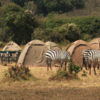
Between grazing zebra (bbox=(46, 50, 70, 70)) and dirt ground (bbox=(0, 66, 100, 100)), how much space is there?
356cm

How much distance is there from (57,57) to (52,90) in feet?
24.7

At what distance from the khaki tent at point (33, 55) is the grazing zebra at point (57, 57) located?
3.45 feet

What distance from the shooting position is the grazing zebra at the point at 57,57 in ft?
64.3

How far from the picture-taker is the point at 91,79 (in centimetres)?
1591

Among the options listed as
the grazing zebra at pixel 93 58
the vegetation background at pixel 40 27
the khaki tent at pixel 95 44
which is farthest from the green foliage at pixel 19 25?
the grazing zebra at pixel 93 58

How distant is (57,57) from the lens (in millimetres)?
20000

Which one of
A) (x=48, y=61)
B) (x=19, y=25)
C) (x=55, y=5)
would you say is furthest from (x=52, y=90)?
(x=55, y=5)

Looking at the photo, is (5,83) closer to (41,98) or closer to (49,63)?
(41,98)

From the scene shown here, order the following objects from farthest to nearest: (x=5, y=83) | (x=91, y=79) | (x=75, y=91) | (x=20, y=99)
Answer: (x=91, y=79) < (x=5, y=83) < (x=75, y=91) < (x=20, y=99)

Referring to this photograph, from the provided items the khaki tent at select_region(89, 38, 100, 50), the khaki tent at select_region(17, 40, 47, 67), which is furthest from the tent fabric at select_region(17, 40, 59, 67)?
the khaki tent at select_region(89, 38, 100, 50)

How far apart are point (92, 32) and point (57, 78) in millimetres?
32545

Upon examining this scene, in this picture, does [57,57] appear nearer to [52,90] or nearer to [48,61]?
[48,61]

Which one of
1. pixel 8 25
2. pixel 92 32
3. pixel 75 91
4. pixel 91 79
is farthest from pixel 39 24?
pixel 75 91

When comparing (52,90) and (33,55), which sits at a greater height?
(33,55)
